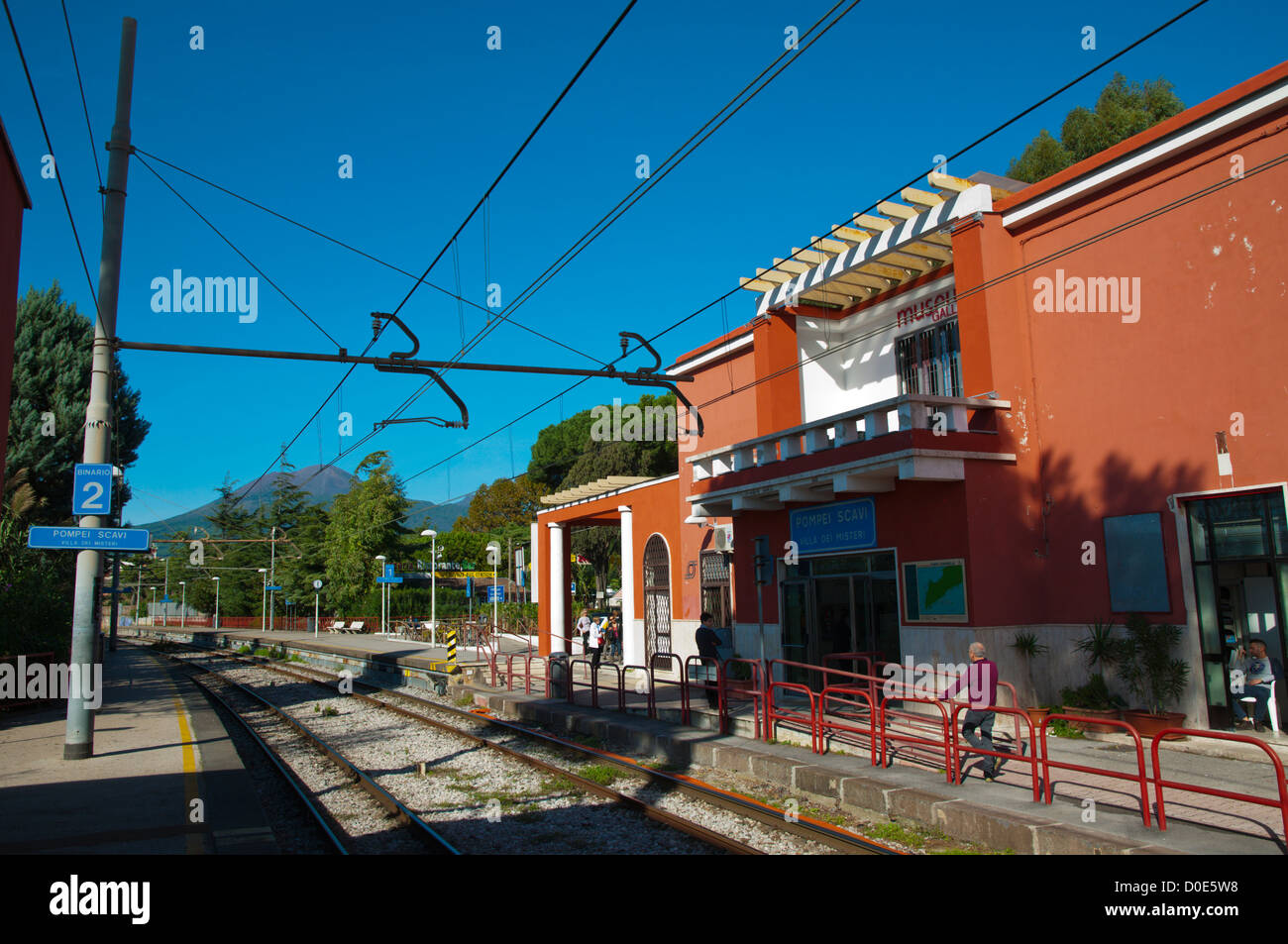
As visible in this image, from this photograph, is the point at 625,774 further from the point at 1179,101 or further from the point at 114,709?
the point at 1179,101

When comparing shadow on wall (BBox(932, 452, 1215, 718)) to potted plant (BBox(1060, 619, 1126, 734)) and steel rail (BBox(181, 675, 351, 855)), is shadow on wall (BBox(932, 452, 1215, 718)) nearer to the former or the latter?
potted plant (BBox(1060, 619, 1126, 734))

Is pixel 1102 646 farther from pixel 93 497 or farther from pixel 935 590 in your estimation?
pixel 93 497

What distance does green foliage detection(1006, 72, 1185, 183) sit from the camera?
105 ft

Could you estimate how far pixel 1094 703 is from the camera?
12984 millimetres

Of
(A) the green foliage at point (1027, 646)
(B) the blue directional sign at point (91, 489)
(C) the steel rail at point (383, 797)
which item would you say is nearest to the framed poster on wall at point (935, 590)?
(A) the green foliage at point (1027, 646)

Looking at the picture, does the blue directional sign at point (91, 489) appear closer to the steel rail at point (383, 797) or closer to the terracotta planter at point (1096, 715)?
the steel rail at point (383, 797)

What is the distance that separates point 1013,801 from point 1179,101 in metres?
33.8

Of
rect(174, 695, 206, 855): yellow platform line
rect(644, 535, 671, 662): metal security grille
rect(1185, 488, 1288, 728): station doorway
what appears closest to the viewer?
rect(174, 695, 206, 855): yellow platform line

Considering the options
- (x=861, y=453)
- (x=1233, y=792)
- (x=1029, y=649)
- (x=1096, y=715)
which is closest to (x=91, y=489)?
(x=861, y=453)

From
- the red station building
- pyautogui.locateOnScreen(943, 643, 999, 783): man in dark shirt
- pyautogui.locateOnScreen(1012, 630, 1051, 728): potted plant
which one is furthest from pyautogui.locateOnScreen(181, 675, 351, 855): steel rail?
pyautogui.locateOnScreen(1012, 630, 1051, 728): potted plant

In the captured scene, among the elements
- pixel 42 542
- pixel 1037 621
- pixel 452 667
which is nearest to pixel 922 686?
pixel 1037 621

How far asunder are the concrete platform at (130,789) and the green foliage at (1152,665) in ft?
37.9

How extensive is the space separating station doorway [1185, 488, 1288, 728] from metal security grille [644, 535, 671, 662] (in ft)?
45.4
